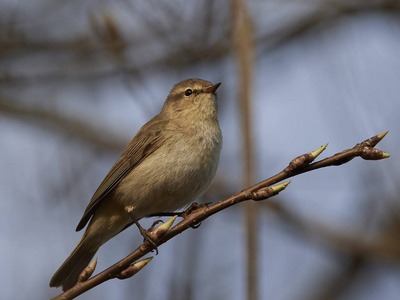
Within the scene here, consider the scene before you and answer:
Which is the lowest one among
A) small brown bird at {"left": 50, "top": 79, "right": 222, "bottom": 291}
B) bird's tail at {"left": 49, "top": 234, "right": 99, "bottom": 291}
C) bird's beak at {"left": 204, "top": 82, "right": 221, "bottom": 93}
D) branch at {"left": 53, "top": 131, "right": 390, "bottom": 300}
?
branch at {"left": 53, "top": 131, "right": 390, "bottom": 300}

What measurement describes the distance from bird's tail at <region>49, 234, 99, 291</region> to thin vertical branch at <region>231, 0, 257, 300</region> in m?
1.52

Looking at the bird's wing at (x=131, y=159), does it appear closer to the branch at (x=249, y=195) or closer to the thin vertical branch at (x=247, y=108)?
the thin vertical branch at (x=247, y=108)

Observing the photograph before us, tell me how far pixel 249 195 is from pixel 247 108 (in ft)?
2.34

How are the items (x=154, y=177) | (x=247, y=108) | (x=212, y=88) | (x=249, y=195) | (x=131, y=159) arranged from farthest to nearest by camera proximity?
1. (x=212, y=88)
2. (x=131, y=159)
3. (x=154, y=177)
4. (x=247, y=108)
5. (x=249, y=195)

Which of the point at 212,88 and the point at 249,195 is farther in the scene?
the point at 212,88

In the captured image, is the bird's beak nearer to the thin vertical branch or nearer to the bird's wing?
the bird's wing

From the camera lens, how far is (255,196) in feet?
8.25

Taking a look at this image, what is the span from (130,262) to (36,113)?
4.50 meters

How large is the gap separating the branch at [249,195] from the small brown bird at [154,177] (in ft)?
3.88

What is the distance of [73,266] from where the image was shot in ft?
13.3

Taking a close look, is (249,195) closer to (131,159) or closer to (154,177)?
(154,177)

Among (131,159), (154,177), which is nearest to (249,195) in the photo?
(154,177)

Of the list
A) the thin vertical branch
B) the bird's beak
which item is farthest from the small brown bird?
the thin vertical branch

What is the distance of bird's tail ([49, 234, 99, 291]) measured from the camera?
393 cm
